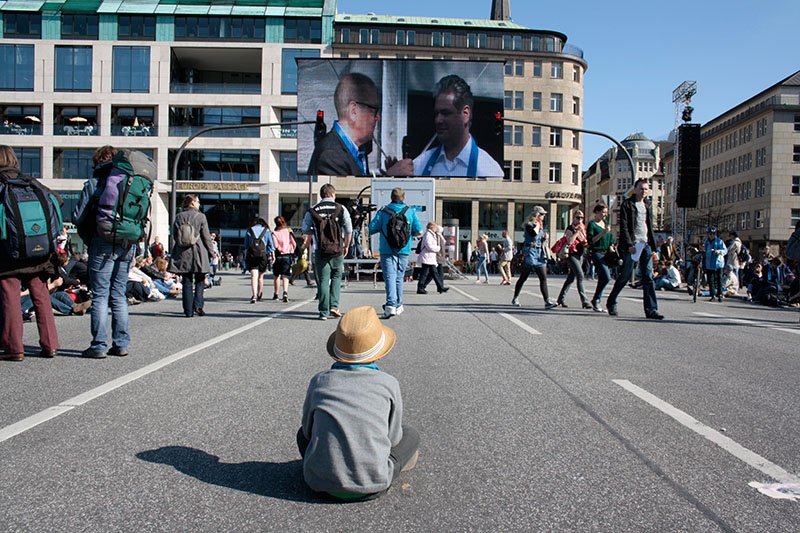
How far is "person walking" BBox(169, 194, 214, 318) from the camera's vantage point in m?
11.0

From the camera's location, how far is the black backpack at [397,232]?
10859 millimetres

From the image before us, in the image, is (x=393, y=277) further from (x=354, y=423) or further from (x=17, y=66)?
(x=17, y=66)

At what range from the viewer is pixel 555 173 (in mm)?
66188

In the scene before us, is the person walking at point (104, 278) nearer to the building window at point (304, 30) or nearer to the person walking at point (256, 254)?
the person walking at point (256, 254)

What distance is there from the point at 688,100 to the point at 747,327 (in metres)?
53.1

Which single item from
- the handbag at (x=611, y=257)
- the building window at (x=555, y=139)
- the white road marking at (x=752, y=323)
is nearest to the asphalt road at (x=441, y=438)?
the white road marking at (x=752, y=323)

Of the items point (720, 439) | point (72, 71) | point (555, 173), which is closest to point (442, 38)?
point (555, 173)

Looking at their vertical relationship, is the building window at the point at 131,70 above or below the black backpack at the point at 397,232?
above

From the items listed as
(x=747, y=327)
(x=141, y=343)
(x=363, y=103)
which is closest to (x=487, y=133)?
(x=363, y=103)

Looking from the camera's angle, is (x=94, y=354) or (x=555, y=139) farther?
(x=555, y=139)

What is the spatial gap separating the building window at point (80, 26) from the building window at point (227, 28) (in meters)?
6.74

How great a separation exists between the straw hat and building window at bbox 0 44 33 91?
58.6 meters

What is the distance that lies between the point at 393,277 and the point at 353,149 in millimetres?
22393

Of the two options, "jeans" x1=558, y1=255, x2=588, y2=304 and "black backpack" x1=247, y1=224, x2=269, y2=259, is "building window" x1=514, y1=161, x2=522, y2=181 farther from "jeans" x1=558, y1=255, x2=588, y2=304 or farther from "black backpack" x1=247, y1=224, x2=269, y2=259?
"jeans" x1=558, y1=255, x2=588, y2=304
